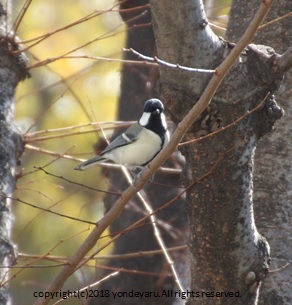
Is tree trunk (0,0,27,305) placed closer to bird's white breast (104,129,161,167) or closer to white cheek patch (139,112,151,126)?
bird's white breast (104,129,161,167)

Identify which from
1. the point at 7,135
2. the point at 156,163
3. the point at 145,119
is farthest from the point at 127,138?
the point at 156,163

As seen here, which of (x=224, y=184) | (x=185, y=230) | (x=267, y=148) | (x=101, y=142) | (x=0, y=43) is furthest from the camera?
(x=185, y=230)

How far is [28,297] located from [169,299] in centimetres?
246

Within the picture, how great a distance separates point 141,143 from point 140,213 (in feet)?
4.42

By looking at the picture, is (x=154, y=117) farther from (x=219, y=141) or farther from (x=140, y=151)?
(x=219, y=141)

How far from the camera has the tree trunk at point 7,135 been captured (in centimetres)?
305

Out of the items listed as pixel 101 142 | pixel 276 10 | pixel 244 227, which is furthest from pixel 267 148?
pixel 101 142

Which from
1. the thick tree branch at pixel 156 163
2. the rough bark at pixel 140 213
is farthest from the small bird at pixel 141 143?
the thick tree branch at pixel 156 163

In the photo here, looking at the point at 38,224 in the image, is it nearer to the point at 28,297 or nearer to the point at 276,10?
the point at 28,297

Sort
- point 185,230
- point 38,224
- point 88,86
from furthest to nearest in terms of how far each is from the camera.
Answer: point 38,224
point 88,86
point 185,230

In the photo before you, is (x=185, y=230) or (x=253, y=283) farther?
(x=185, y=230)

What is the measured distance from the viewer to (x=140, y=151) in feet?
11.3

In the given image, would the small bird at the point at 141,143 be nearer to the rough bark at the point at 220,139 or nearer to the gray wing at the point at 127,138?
the gray wing at the point at 127,138

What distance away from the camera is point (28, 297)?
6.85 m
